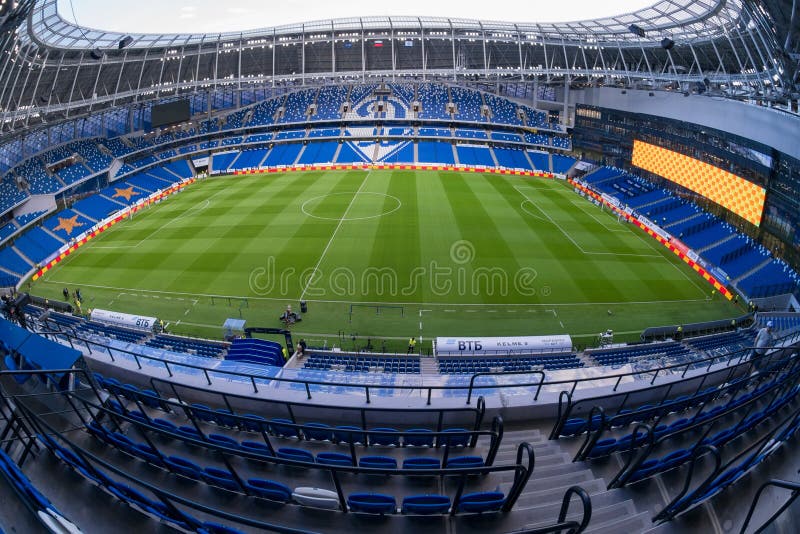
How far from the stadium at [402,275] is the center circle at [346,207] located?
0.34 m

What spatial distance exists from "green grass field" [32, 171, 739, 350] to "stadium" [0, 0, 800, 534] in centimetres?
24

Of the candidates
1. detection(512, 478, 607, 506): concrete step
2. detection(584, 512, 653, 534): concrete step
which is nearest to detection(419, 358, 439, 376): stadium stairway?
detection(512, 478, 607, 506): concrete step

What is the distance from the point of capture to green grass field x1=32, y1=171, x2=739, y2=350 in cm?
2386

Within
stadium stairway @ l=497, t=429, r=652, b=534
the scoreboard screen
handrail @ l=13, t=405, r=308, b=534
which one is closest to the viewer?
handrail @ l=13, t=405, r=308, b=534

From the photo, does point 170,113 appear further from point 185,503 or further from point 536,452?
point 536,452

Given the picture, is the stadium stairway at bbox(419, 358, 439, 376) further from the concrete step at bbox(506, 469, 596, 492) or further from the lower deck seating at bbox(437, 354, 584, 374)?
the concrete step at bbox(506, 469, 596, 492)

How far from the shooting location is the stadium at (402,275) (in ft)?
21.0

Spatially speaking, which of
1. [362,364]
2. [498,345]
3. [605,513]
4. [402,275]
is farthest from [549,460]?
[402,275]

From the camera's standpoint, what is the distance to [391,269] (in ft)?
93.8

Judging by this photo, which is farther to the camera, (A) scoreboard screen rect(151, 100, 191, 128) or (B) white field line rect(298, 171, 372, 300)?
(A) scoreboard screen rect(151, 100, 191, 128)

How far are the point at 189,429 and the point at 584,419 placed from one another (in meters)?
7.37

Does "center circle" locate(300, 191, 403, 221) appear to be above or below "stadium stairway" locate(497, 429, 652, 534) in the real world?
above

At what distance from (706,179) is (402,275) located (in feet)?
92.7

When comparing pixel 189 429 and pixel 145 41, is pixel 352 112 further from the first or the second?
pixel 189 429
